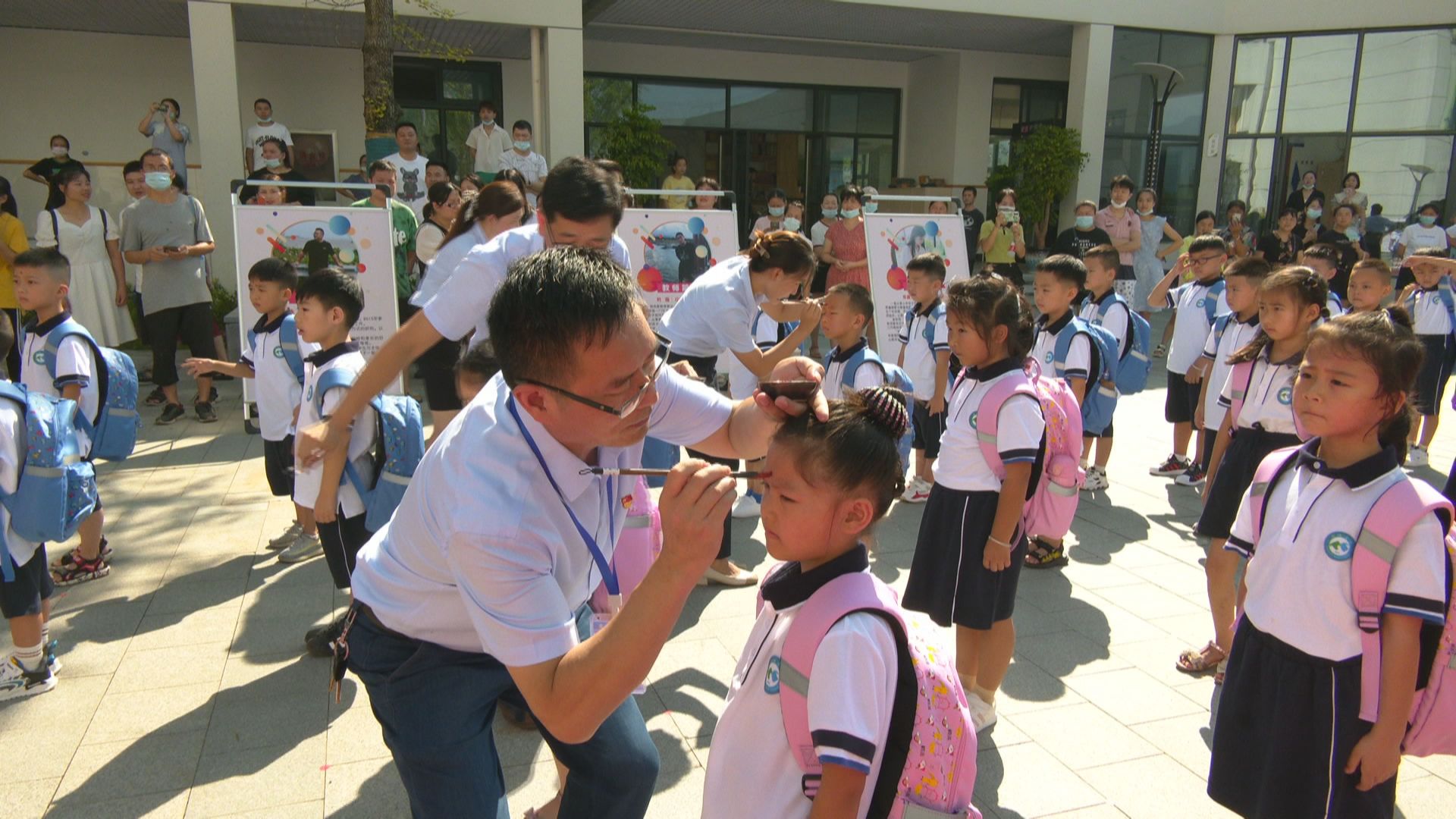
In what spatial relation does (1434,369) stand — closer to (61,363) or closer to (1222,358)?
(1222,358)

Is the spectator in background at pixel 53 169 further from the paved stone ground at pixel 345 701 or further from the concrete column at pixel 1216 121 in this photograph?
the concrete column at pixel 1216 121

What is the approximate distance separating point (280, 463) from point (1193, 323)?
18.9 ft

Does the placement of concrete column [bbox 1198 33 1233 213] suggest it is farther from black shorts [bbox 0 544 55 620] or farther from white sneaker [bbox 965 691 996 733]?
black shorts [bbox 0 544 55 620]

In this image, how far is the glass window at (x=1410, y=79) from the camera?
15336mm

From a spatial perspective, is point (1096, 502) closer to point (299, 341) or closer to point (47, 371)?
point (299, 341)

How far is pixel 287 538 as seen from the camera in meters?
4.94

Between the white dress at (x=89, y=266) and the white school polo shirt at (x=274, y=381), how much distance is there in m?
4.76

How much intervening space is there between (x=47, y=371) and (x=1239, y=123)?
17405 millimetres

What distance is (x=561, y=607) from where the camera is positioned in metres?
1.61

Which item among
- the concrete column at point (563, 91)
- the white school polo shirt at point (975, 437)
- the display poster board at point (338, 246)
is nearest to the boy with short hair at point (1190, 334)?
the white school polo shirt at point (975, 437)

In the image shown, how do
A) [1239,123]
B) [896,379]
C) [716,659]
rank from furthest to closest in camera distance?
[1239,123], [896,379], [716,659]

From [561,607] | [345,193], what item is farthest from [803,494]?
[345,193]

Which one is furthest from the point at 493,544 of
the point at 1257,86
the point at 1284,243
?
the point at 1257,86

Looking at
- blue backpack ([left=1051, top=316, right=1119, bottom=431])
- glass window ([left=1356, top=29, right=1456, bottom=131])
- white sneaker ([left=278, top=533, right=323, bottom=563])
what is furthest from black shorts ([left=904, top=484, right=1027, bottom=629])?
glass window ([left=1356, top=29, right=1456, bottom=131])
